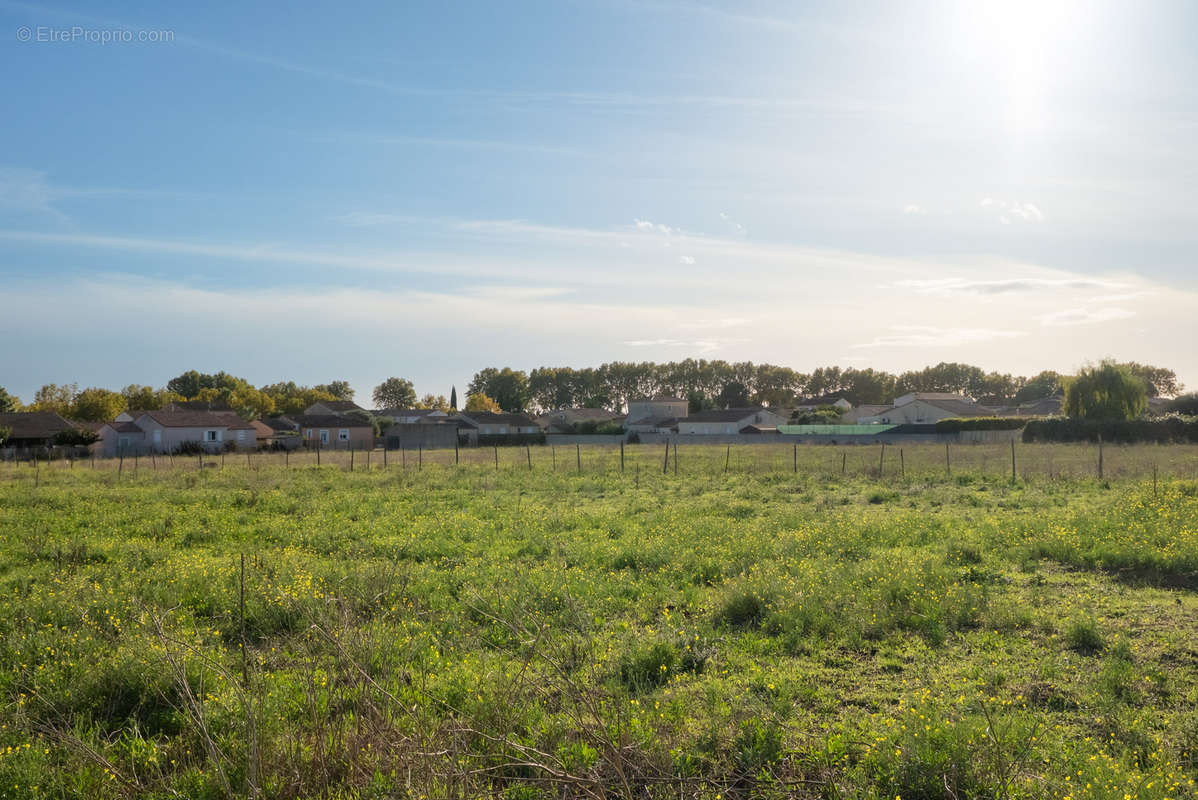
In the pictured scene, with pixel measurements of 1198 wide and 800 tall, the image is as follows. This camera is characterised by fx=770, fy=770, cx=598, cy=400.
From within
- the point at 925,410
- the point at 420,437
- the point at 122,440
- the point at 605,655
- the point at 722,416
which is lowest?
the point at 605,655

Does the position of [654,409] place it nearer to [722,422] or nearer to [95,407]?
[722,422]

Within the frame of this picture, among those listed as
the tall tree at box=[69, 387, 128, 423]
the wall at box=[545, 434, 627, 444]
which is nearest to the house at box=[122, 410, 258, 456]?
the wall at box=[545, 434, 627, 444]

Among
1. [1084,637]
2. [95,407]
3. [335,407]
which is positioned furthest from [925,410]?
[95,407]

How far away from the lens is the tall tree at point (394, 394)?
153500 millimetres

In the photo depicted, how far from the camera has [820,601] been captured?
9.73 m

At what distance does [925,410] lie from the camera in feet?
309

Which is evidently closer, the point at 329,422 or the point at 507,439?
the point at 329,422

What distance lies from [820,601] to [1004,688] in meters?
2.81

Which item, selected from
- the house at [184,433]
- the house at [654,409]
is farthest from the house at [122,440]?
the house at [654,409]

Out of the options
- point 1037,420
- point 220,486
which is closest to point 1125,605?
point 220,486

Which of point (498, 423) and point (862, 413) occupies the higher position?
point (862, 413)

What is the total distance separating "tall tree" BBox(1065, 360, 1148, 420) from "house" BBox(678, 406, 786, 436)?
37765 mm

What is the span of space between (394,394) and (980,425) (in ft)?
374

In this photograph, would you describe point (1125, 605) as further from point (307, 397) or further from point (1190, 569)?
point (307, 397)
